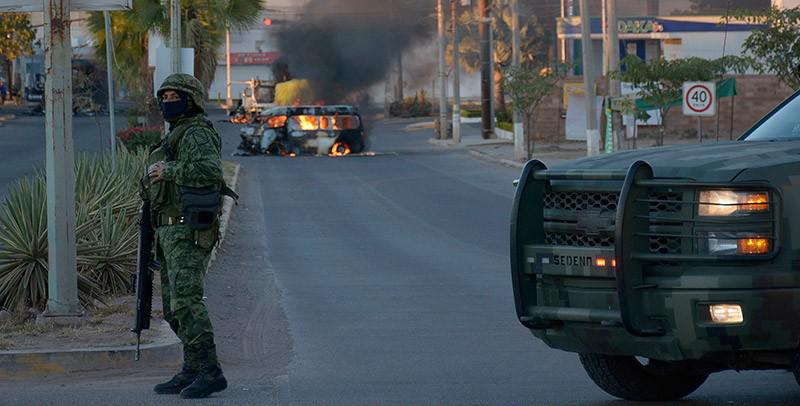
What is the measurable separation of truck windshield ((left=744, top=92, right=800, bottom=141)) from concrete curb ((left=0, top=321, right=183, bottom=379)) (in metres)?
4.16

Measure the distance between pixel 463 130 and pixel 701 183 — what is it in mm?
59746

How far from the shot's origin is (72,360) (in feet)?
29.4

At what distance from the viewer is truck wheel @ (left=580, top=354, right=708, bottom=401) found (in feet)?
24.8

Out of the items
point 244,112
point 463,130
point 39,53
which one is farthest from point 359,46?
point 39,53

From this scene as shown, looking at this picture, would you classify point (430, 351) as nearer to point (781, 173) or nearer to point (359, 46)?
point (781, 173)

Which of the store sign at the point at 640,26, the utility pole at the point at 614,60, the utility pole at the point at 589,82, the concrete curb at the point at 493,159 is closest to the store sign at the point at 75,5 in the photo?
the utility pole at the point at 614,60

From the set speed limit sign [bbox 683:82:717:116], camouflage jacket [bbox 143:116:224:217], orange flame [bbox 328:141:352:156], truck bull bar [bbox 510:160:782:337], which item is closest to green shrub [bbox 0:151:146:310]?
camouflage jacket [bbox 143:116:224:217]

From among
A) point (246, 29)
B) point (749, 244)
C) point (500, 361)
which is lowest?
point (500, 361)

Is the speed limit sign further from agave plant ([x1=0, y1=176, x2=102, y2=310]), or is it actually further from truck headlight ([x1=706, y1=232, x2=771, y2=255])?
truck headlight ([x1=706, y1=232, x2=771, y2=255])

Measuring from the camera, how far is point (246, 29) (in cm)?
3353

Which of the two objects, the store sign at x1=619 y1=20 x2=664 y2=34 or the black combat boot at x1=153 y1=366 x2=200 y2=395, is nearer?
the black combat boot at x1=153 y1=366 x2=200 y2=395

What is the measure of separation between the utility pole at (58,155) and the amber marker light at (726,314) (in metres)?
5.49

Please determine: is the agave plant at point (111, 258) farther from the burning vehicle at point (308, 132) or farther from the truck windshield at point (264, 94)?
the truck windshield at point (264, 94)

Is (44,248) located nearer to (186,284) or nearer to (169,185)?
(169,185)
